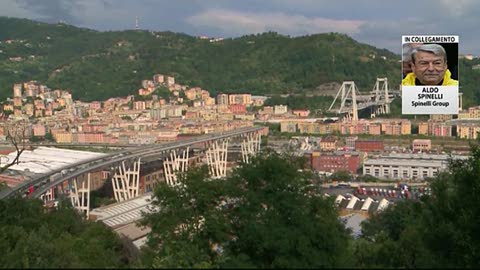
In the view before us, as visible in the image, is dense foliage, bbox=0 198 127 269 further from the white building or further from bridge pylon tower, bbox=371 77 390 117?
bridge pylon tower, bbox=371 77 390 117

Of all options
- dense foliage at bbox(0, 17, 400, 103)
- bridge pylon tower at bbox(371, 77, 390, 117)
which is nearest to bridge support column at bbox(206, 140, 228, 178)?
bridge pylon tower at bbox(371, 77, 390, 117)

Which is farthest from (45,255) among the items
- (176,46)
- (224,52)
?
(176,46)

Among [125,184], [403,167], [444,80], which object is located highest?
[444,80]

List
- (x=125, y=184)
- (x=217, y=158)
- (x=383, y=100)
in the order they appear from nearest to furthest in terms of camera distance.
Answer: (x=125, y=184)
(x=217, y=158)
(x=383, y=100)

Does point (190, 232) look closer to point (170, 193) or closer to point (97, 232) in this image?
point (170, 193)

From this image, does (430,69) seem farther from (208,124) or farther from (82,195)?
(208,124)

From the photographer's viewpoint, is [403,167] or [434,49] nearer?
[434,49]

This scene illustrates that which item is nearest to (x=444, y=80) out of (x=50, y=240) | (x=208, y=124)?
(x=50, y=240)
